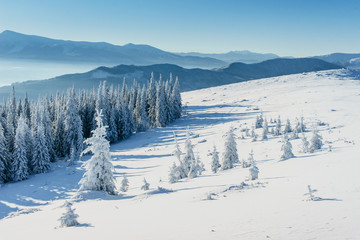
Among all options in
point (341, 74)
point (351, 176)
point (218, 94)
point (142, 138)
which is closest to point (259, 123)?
point (142, 138)

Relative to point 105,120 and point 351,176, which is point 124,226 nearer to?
point 351,176

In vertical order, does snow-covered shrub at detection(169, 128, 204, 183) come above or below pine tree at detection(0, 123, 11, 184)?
above

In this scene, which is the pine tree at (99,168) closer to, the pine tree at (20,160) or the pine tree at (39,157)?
the pine tree at (20,160)

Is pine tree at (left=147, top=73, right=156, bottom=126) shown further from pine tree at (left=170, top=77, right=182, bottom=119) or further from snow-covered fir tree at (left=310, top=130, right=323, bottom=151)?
snow-covered fir tree at (left=310, top=130, right=323, bottom=151)

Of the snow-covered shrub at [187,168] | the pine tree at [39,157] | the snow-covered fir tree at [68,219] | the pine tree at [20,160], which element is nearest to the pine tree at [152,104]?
the pine tree at [39,157]

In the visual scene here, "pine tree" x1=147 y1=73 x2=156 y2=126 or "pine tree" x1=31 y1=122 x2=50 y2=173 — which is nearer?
"pine tree" x1=31 y1=122 x2=50 y2=173

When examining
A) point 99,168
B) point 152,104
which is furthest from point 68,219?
point 152,104

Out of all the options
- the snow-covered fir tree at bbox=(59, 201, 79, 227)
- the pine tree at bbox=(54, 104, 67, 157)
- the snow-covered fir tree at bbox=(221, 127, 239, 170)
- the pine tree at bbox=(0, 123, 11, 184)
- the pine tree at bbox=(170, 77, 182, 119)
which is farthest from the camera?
the pine tree at bbox=(170, 77, 182, 119)

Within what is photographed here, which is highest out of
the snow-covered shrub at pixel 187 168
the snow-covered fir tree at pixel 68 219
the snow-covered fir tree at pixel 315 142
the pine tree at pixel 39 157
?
the snow-covered fir tree at pixel 315 142

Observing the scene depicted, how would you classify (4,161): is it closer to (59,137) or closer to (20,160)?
(20,160)

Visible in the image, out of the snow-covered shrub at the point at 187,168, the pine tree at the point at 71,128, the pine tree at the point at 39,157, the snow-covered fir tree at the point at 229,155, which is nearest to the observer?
the snow-covered shrub at the point at 187,168

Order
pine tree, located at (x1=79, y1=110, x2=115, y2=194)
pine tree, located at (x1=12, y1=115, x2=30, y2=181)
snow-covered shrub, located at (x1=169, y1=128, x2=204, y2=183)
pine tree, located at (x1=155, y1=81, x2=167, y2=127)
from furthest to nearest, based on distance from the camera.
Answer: pine tree, located at (x1=155, y1=81, x2=167, y2=127), pine tree, located at (x1=12, y1=115, x2=30, y2=181), snow-covered shrub, located at (x1=169, y1=128, x2=204, y2=183), pine tree, located at (x1=79, y1=110, x2=115, y2=194)

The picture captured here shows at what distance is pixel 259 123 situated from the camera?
43250 millimetres

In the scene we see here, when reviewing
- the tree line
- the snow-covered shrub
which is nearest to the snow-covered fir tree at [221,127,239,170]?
the snow-covered shrub
